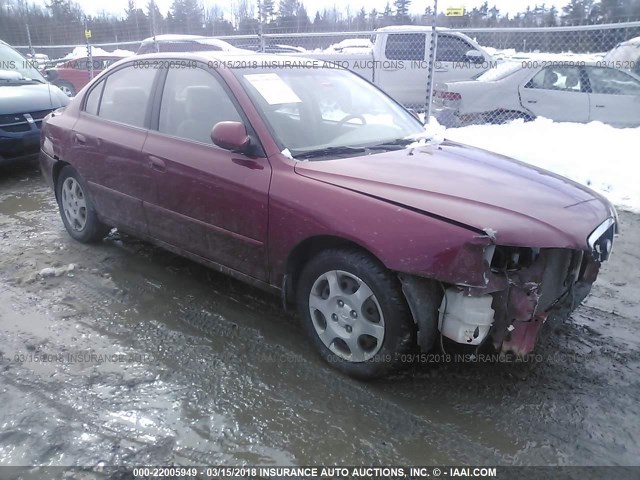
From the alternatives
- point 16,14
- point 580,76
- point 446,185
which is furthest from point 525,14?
point 446,185

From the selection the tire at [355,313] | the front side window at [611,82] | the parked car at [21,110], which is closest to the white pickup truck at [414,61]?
the front side window at [611,82]

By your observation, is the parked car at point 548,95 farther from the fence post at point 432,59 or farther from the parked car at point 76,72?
the parked car at point 76,72

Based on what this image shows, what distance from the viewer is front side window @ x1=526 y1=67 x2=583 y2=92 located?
26.5 feet

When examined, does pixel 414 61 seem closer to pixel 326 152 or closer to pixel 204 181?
pixel 326 152

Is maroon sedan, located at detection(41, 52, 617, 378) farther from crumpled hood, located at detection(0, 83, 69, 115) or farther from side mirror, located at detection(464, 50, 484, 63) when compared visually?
side mirror, located at detection(464, 50, 484, 63)

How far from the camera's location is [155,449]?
2275 millimetres

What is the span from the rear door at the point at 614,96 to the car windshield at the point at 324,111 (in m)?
5.64

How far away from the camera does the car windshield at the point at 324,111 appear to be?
312 centimetres

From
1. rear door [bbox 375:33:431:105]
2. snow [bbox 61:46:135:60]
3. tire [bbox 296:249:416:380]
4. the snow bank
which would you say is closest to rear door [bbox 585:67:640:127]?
the snow bank

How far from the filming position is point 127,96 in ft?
13.1

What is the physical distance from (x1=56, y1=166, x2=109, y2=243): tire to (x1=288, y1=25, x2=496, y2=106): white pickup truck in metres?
7.10

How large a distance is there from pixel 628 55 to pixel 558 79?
1716mm

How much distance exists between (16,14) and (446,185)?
2473 cm

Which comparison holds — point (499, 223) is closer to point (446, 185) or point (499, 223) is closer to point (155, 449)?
point (446, 185)
